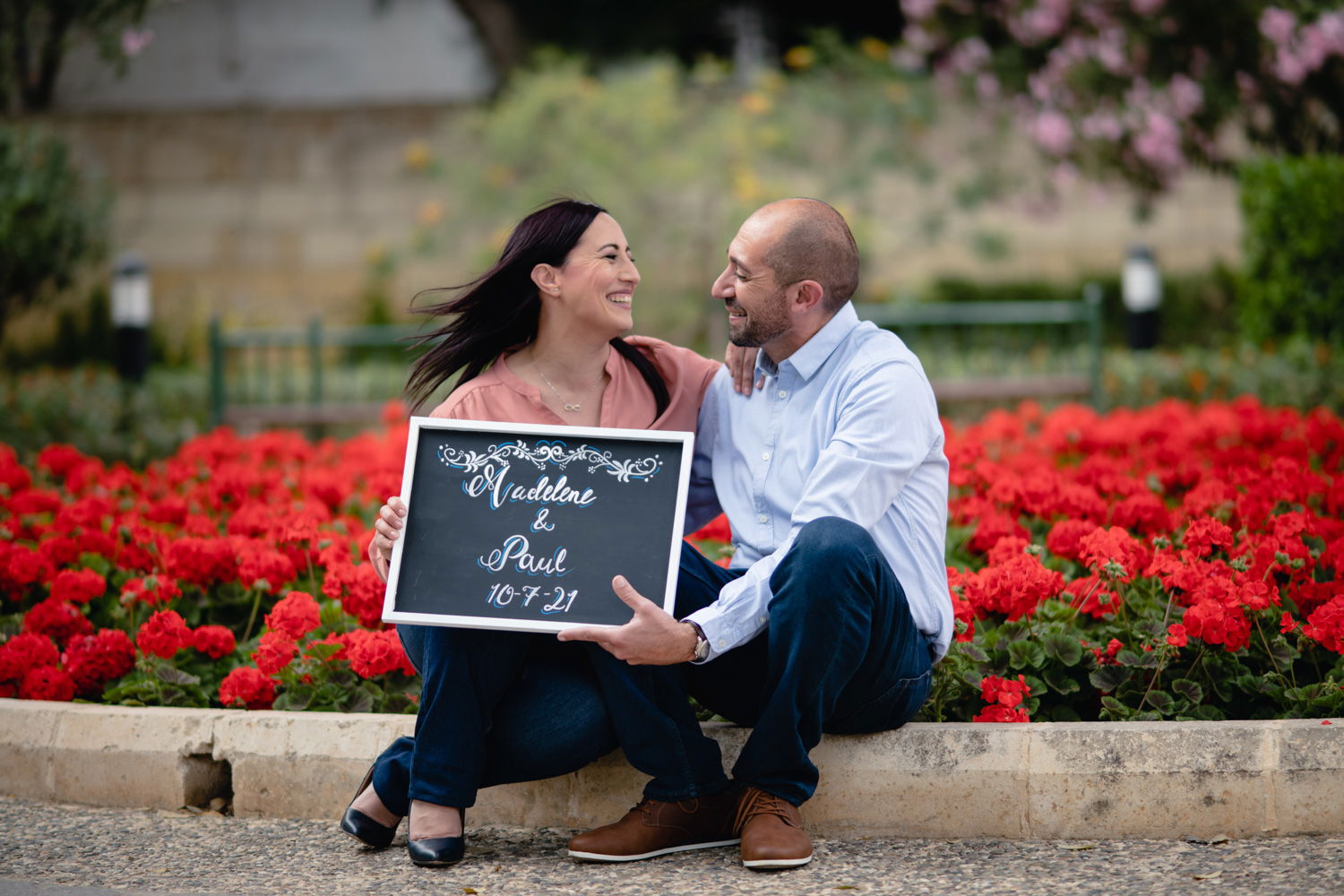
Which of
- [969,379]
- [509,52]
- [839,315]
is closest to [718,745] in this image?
[839,315]

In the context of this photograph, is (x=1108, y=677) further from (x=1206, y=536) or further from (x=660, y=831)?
(x=660, y=831)

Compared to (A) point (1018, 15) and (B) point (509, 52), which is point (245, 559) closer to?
(A) point (1018, 15)

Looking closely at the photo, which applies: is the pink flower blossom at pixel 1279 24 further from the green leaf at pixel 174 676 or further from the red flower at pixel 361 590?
the green leaf at pixel 174 676

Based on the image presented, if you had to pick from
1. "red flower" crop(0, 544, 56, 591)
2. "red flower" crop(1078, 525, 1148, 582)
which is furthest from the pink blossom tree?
"red flower" crop(0, 544, 56, 591)

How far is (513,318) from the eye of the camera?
3820 millimetres

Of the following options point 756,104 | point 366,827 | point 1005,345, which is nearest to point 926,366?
point 1005,345

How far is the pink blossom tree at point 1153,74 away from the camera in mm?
11320

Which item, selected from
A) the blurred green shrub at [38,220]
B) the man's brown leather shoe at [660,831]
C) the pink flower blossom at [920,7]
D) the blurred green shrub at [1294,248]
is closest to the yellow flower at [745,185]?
the pink flower blossom at [920,7]

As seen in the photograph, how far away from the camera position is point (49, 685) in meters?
4.05

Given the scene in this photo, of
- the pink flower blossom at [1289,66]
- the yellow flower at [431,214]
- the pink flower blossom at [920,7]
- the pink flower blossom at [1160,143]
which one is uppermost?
the pink flower blossom at [920,7]

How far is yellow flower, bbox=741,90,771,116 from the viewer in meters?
13.5

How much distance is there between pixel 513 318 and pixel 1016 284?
1167 cm

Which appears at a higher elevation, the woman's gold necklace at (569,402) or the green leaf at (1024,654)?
the woman's gold necklace at (569,402)

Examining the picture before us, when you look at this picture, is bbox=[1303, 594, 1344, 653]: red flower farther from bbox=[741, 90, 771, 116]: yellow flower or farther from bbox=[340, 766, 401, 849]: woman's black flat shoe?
bbox=[741, 90, 771, 116]: yellow flower
